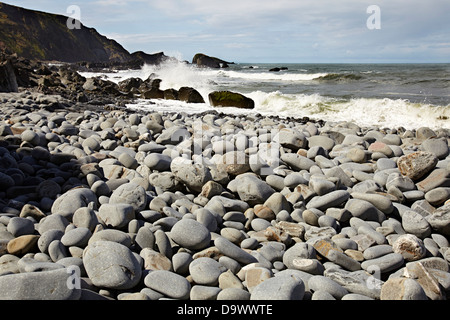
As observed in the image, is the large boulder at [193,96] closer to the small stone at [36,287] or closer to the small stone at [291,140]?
the small stone at [291,140]

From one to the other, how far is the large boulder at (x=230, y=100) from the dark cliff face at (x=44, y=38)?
5042 centimetres

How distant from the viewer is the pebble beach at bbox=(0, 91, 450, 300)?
2184 mm

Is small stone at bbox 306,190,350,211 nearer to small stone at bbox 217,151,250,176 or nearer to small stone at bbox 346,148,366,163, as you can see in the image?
small stone at bbox 217,151,250,176

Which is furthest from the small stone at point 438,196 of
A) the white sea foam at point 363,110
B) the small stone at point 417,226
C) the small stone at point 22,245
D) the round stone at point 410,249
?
the white sea foam at point 363,110

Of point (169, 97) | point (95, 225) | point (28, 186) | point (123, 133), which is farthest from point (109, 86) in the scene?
point (95, 225)

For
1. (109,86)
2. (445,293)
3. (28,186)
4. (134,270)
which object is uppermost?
(109,86)

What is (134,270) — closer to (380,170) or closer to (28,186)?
(28,186)

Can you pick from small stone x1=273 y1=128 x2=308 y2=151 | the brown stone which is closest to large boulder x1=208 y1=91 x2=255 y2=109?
small stone x1=273 y1=128 x2=308 y2=151

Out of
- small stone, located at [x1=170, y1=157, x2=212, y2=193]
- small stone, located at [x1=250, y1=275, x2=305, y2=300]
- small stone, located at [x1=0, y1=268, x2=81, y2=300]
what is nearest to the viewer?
small stone, located at [x1=0, y1=268, x2=81, y2=300]

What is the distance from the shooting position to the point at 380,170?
4.30 meters

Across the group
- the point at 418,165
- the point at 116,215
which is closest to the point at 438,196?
the point at 418,165

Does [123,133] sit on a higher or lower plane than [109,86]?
lower

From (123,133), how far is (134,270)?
12.3ft

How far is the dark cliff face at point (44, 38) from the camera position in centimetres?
5554
